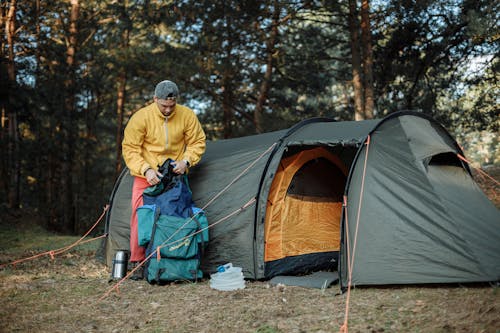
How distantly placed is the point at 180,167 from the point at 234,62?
26.6 feet

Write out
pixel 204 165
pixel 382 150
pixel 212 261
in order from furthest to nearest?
pixel 204 165, pixel 212 261, pixel 382 150

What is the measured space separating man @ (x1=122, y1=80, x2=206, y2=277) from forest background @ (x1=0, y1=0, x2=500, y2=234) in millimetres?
4838

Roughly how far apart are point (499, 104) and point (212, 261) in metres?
7.97

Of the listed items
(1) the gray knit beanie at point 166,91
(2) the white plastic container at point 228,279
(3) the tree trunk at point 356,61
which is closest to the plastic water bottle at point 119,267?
(2) the white plastic container at point 228,279

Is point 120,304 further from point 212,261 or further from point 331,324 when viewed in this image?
point 331,324

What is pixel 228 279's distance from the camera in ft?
16.5

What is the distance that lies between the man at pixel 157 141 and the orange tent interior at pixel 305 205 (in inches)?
43.8

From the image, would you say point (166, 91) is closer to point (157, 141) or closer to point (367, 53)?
point (157, 141)

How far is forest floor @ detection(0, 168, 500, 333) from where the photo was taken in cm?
364

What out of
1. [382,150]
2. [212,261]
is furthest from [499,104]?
[212,261]

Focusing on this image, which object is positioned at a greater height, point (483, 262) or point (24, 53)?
point (24, 53)

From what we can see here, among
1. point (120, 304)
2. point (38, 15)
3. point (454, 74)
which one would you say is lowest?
point (120, 304)

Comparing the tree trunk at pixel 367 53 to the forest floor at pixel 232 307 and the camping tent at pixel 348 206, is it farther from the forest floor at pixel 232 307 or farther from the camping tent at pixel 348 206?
the forest floor at pixel 232 307

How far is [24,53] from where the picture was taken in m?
13.5
